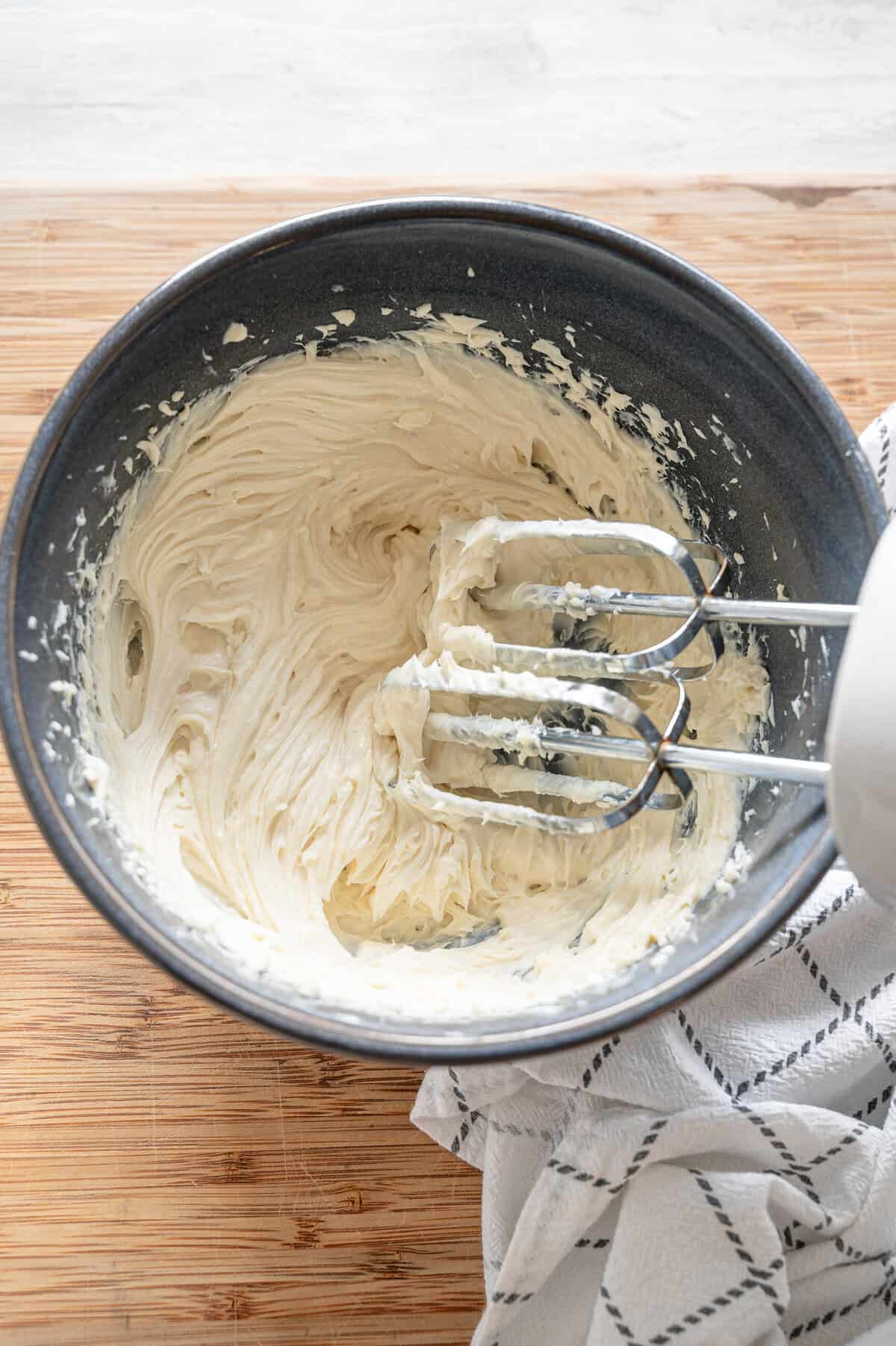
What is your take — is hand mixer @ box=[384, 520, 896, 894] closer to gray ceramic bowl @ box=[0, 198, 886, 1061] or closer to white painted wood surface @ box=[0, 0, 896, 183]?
gray ceramic bowl @ box=[0, 198, 886, 1061]

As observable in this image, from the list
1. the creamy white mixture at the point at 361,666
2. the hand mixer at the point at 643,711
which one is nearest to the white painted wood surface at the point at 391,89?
the creamy white mixture at the point at 361,666

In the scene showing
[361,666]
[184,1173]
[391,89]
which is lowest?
[184,1173]

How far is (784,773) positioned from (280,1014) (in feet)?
1.20

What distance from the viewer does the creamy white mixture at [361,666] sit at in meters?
0.92

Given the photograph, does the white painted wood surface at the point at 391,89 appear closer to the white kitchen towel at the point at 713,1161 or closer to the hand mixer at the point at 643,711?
the hand mixer at the point at 643,711

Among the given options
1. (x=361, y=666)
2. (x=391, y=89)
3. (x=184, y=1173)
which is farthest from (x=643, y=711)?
(x=391, y=89)

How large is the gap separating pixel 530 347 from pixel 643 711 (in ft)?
1.05

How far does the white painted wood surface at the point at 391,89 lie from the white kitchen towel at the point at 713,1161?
89cm

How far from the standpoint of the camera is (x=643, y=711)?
0.92 metres

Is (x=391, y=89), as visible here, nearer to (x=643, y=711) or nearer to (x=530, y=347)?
(x=530, y=347)

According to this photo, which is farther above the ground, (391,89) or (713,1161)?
(391,89)

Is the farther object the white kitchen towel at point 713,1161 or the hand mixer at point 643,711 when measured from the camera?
the white kitchen towel at point 713,1161

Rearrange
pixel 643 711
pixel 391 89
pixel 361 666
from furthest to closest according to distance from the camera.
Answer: pixel 391 89 → pixel 361 666 → pixel 643 711

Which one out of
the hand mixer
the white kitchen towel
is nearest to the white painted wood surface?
the hand mixer
